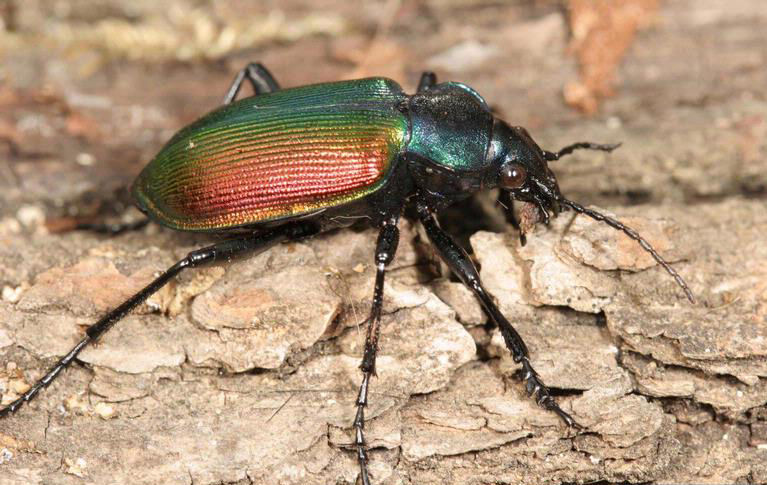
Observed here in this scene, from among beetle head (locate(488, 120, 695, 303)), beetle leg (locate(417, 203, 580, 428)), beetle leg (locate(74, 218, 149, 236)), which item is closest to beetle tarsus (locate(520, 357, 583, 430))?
beetle leg (locate(417, 203, 580, 428))

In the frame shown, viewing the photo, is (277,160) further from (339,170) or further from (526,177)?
(526,177)

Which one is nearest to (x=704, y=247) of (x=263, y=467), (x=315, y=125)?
(x=315, y=125)

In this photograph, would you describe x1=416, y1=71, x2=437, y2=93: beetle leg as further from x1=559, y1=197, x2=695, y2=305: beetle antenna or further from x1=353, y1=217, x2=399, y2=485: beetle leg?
x1=559, y1=197, x2=695, y2=305: beetle antenna

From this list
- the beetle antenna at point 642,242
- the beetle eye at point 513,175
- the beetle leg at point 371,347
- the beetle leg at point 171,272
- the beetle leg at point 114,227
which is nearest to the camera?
the beetle leg at point 371,347

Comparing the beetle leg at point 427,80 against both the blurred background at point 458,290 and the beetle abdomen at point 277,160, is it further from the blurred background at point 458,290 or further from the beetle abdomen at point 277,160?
the beetle abdomen at point 277,160

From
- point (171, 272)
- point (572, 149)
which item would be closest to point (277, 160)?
point (171, 272)

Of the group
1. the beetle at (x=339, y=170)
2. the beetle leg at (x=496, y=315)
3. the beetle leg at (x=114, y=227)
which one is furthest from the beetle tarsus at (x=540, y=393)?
the beetle leg at (x=114, y=227)

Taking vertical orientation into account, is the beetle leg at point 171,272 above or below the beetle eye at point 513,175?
below
